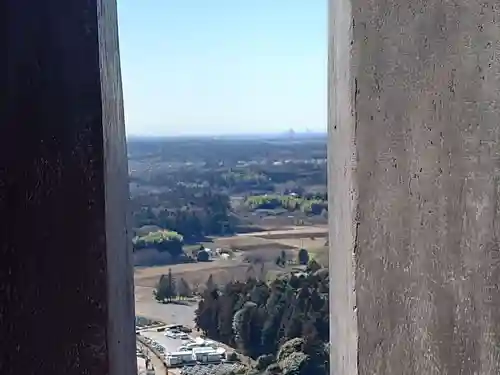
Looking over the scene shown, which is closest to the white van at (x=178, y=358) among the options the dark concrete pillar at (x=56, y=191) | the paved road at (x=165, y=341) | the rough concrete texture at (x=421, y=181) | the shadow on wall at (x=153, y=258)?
the paved road at (x=165, y=341)

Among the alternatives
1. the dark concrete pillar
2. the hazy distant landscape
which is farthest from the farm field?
the dark concrete pillar

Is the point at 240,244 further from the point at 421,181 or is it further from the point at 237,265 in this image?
the point at 421,181

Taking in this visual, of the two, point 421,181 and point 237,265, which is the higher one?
point 421,181

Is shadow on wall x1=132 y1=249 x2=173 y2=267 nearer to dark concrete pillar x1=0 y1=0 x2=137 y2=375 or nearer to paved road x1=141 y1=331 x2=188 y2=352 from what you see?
paved road x1=141 y1=331 x2=188 y2=352

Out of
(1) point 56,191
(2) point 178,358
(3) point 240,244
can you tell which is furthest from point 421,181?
(3) point 240,244

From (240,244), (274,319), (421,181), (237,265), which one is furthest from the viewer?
(240,244)

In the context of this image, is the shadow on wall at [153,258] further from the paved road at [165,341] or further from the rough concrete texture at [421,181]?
the rough concrete texture at [421,181]
